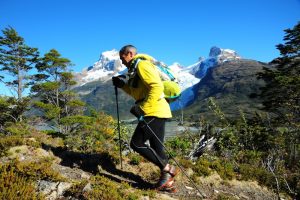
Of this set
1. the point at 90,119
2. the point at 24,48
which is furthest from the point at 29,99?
the point at 90,119

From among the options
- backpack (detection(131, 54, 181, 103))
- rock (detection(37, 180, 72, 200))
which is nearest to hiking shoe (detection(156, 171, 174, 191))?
backpack (detection(131, 54, 181, 103))

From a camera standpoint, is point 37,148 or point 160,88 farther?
point 37,148

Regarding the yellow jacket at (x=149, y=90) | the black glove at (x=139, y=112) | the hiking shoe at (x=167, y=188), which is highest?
the yellow jacket at (x=149, y=90)

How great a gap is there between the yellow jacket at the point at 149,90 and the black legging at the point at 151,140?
17 centimetres

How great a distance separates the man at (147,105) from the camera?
216 inches

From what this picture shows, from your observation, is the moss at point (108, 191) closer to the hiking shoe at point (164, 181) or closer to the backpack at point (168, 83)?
the hiking shoe at point (164, 181)

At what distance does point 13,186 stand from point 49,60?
41.9 meters

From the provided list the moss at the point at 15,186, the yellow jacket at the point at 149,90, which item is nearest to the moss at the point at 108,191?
the moss at the point at 15,186

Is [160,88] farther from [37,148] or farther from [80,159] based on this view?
[37,148]

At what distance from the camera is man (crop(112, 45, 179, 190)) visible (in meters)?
5.50

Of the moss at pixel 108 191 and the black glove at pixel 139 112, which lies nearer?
the moss at pixel 108 191

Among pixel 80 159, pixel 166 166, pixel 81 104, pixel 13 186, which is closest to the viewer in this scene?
pixel 13 186

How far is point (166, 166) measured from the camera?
601 cm

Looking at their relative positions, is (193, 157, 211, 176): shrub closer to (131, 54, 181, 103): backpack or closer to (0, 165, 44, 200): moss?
(131, 54, 181, 103): backpack
